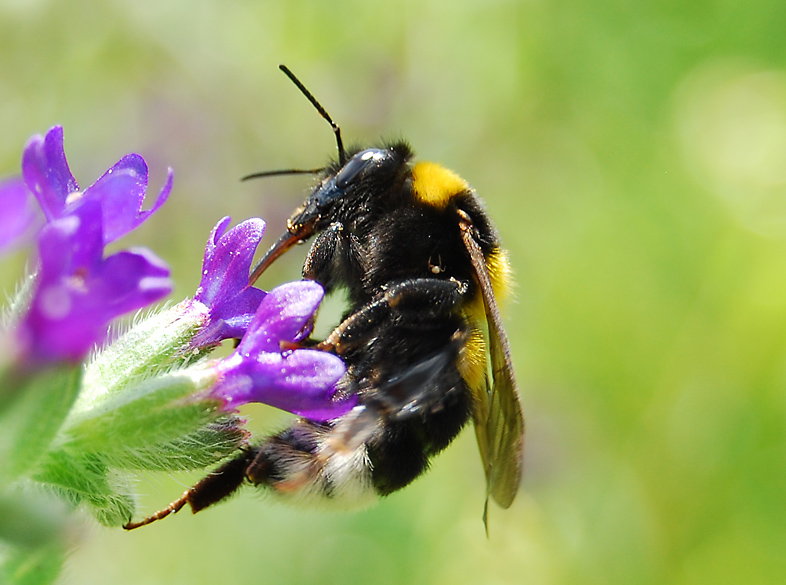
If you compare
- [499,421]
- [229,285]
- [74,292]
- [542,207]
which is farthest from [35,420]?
[542,207]

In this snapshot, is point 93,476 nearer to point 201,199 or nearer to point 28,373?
point 28,373

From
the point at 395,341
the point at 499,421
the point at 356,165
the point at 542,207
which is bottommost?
the point at 542,207

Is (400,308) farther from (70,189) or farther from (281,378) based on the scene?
(70,189)

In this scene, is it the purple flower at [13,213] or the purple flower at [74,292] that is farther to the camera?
the purple flower at [74,292]

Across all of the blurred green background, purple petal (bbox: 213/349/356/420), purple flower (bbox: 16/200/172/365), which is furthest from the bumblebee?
the blurred green background

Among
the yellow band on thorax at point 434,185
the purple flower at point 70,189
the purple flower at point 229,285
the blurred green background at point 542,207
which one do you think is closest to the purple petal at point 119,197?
the purple flower at point 70,189

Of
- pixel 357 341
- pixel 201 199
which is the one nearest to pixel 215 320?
pixel 357 341

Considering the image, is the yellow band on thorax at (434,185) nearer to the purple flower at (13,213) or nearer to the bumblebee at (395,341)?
the bumblebee at (395,341)
